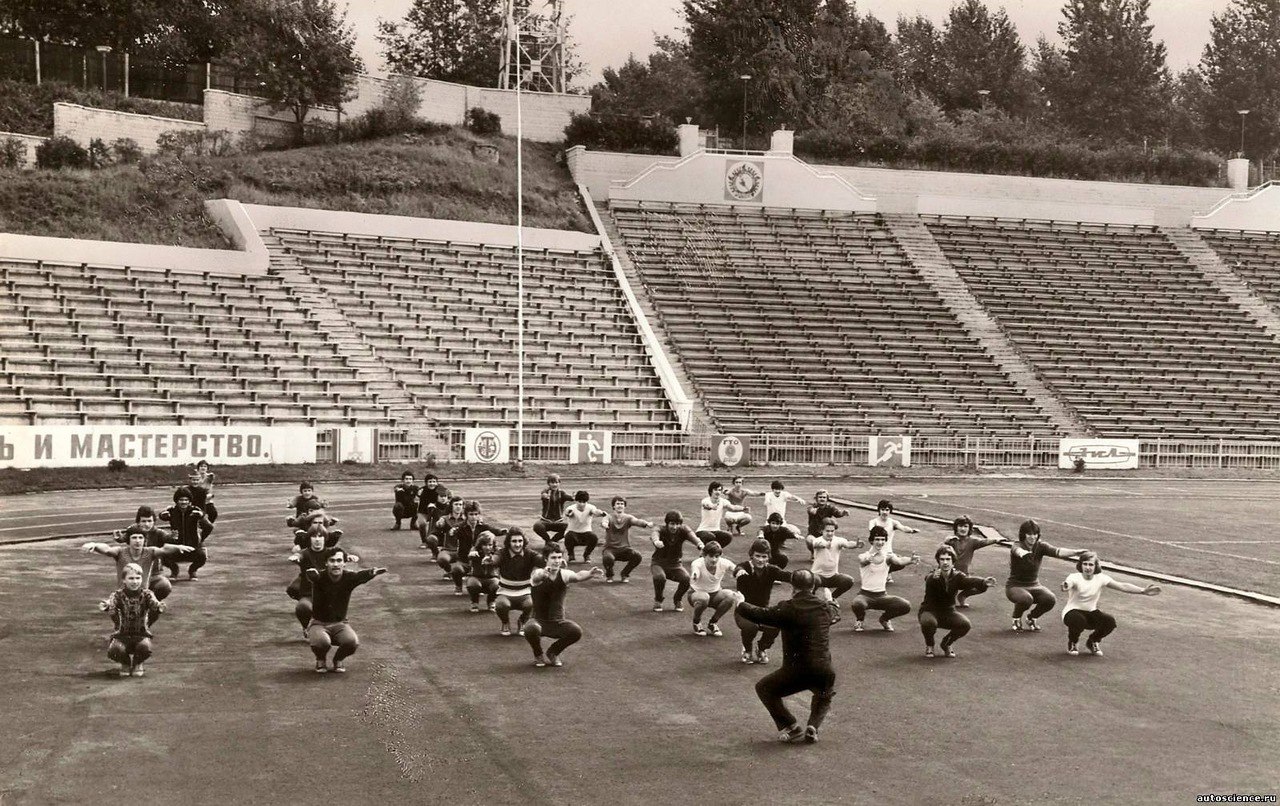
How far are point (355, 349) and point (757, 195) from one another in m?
29.6

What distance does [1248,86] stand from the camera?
10875 cm

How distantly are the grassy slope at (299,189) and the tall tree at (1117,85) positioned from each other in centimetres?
5891

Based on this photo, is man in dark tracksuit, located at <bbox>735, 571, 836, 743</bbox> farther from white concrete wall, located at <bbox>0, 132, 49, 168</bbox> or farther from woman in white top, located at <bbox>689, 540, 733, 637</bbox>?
white concrete wall, located at <bbox>0, 132, 49, 168</bbox>

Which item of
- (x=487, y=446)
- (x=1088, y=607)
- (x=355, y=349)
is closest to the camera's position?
(x=1088, y=607)

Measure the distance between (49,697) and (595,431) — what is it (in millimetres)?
34231

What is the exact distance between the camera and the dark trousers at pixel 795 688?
14508mm

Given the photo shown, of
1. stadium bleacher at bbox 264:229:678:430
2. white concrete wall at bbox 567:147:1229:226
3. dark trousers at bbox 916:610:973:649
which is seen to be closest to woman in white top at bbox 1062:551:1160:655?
dark trousers at bbox 916:610:973:649

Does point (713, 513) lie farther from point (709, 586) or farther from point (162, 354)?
point (162, 354)

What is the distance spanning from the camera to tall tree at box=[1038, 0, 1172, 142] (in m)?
112

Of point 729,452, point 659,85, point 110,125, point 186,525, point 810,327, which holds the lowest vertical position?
point 729,452

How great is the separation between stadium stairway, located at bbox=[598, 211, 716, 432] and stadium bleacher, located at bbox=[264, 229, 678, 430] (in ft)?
3.92

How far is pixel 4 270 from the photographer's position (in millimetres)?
49562

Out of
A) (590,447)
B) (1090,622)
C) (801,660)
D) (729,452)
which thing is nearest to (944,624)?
(1090,622)

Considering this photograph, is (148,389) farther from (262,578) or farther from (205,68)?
(205,68)
